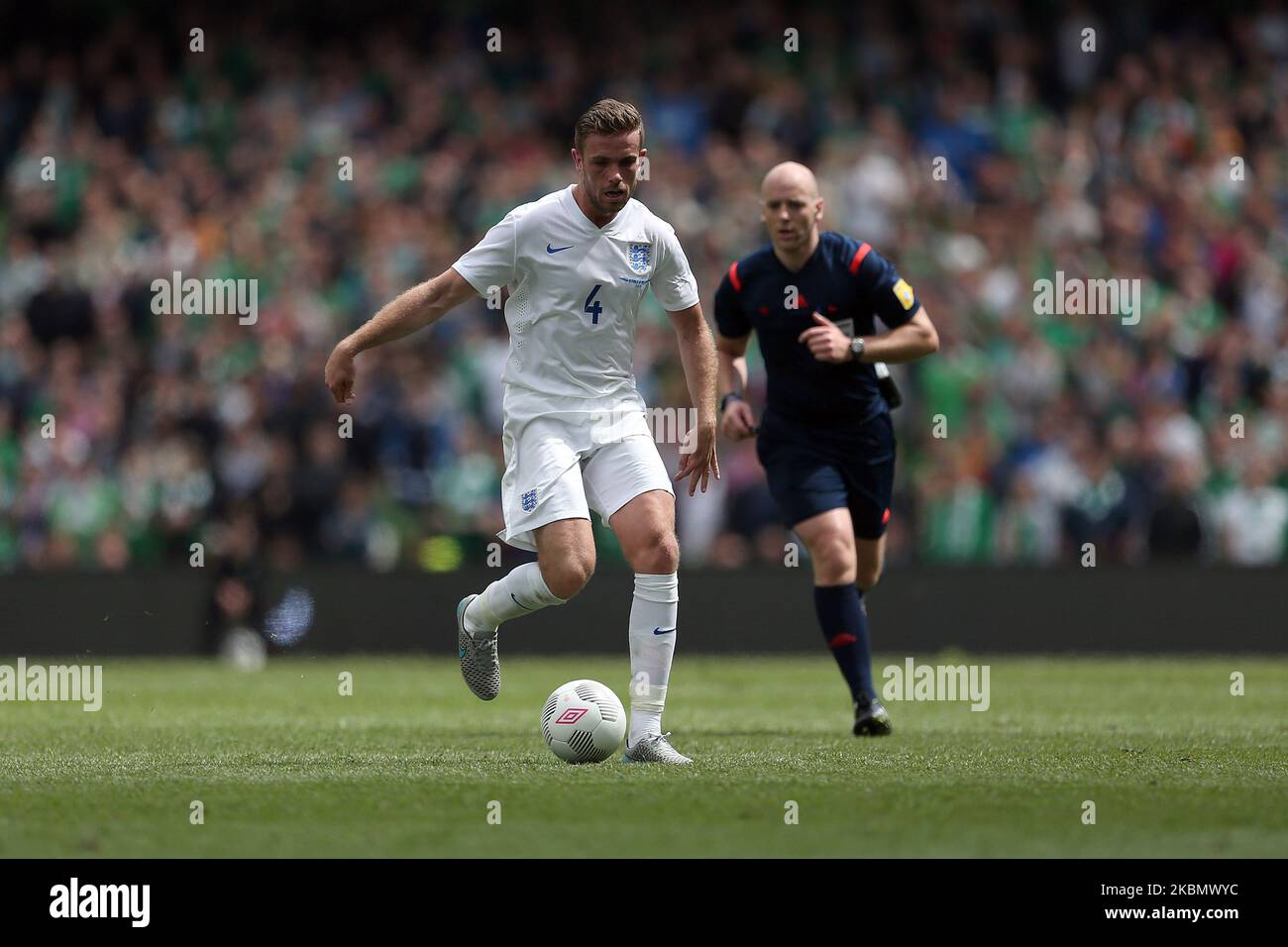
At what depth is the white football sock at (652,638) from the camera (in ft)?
25.2

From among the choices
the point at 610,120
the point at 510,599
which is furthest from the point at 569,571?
the point at 610,120

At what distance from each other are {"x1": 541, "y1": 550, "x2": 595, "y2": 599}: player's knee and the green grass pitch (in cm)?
70

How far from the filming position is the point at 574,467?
25.6 feet

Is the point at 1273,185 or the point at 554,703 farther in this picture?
the point at 1273,185

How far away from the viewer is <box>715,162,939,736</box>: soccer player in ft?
30.3

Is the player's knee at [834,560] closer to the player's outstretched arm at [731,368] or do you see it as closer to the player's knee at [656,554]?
the player's outstretched arm at [731,368]

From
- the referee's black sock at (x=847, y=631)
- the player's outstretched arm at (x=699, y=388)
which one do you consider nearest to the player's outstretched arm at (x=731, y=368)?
the referee's black sock at (x=847, y=631)

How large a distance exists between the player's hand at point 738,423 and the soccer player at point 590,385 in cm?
141

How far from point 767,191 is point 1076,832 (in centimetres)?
424

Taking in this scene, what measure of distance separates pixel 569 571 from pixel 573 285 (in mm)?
1110

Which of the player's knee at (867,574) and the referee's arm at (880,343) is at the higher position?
the referee's arm at (880,343)

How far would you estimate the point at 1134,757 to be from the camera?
7.85 metres
